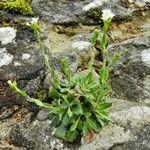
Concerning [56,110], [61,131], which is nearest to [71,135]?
[61,131]

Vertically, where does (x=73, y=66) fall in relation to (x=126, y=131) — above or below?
above

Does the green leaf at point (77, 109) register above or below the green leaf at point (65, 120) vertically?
above

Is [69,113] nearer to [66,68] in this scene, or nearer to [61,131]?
[61,131]

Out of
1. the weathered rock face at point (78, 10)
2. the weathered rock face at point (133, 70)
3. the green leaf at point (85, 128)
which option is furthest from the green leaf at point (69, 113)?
the weathered rock face at point (78, 10)

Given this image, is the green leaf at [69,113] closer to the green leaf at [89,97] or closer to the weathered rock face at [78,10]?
the green leaf at [89,97]

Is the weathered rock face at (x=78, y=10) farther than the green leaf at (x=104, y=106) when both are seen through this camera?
Yes

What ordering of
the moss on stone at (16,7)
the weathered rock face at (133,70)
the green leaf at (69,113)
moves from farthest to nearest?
the moss on stone at (16,7), the weathered rock face at (133,70), the green leaf at (69,113)
